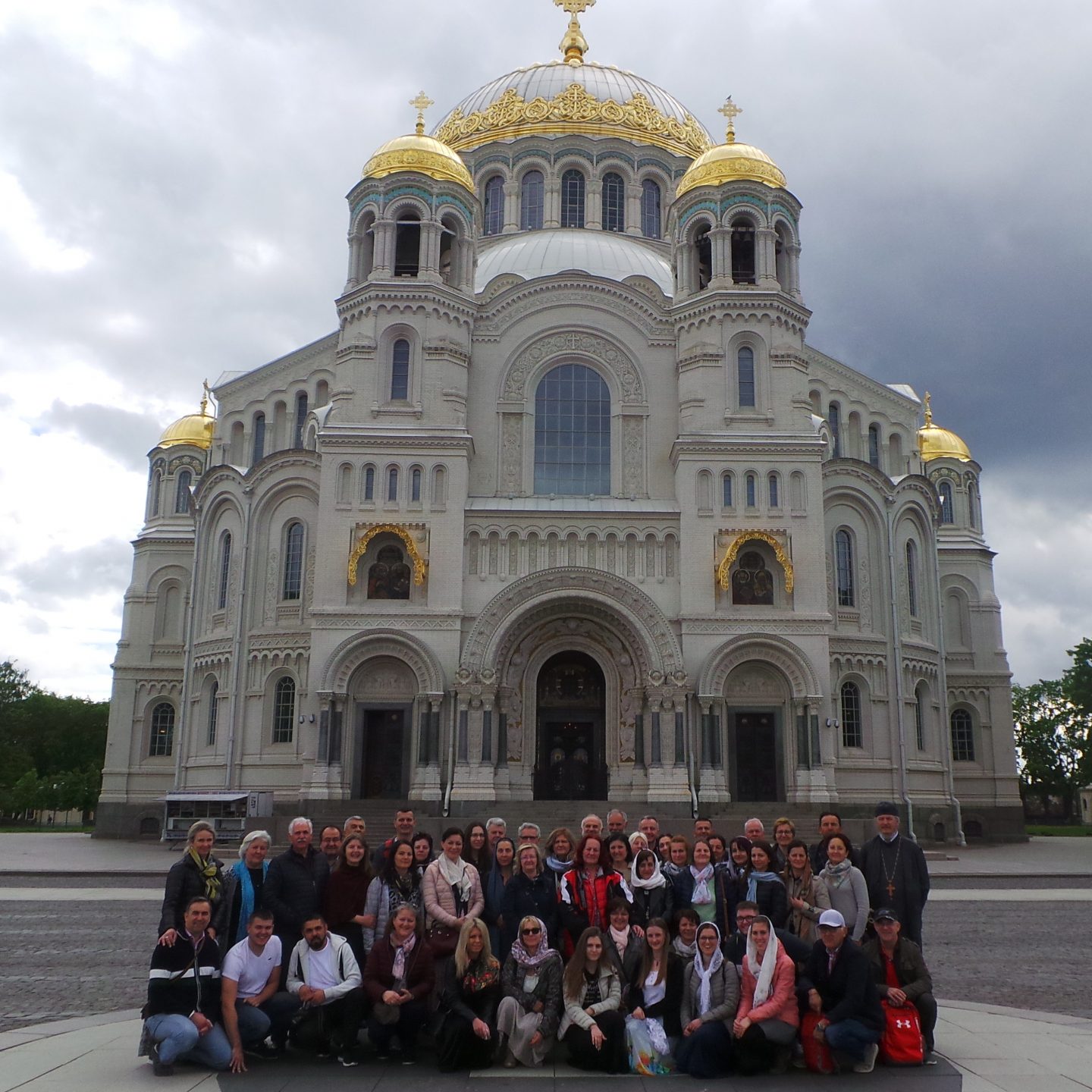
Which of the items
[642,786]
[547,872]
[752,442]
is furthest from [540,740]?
[547,872]

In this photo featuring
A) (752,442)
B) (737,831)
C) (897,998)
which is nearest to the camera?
(897,998)

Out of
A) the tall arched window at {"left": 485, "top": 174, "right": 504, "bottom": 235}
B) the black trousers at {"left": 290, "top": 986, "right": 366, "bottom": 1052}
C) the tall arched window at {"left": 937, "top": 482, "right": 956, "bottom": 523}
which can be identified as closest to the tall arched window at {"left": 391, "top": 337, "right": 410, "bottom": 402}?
the tall arched window at {"left": 485, "top": 174, "right": 504, "bottom": 235}

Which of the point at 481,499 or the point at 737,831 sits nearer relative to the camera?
the point at 737,831

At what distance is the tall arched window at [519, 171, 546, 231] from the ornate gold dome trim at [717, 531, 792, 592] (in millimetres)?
19235

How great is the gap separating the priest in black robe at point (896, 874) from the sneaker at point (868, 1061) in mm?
1491

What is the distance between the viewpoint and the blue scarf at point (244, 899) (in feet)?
30.5

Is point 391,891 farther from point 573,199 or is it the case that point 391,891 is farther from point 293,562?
point 573,199

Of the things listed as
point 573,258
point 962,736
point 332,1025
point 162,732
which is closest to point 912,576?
point 962,736

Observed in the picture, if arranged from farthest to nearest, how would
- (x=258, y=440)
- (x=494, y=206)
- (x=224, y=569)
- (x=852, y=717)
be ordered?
(x=494, y=206) → (x=258, y=440) → (x=224, y=569) → (x=852, y=717)

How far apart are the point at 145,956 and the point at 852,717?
→ 1025 inches

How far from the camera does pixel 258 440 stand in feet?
137

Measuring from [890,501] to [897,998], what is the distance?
30.5m

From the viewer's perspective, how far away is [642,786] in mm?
33156

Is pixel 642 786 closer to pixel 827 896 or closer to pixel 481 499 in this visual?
pixel 481 499
